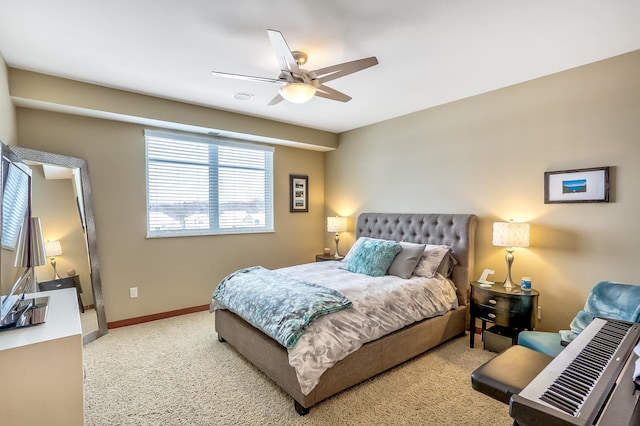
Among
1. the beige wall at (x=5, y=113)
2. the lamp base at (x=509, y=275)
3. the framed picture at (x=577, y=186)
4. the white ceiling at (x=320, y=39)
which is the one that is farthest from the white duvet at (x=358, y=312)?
the beige wall at (x=5, y=113)

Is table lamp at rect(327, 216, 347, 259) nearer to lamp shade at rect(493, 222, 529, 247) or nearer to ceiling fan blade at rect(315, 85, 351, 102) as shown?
lamp shade at rect(493, 222, 529, 247)

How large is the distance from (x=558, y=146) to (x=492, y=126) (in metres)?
0.67

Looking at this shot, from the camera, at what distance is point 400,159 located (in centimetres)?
433

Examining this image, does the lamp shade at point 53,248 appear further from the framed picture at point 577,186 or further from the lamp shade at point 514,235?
the framed picture at point 577,186

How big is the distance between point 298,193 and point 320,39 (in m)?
3.08

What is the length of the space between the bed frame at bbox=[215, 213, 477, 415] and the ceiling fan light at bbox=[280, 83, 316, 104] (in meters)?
1.89

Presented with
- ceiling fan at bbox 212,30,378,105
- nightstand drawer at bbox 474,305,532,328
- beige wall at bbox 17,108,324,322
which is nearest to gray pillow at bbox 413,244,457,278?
nightstand drawer at bbox 474,305,532,328

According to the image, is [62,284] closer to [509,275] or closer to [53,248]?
[53,248]

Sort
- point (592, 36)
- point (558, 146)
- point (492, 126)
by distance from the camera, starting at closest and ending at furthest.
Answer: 1. point (592, 36)
2. point (558, 146)
3. point (492, 126)

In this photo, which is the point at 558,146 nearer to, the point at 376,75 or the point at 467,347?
the point at 376,75

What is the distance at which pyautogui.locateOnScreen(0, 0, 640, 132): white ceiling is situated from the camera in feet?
6.41

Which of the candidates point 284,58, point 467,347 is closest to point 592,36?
point 284,58

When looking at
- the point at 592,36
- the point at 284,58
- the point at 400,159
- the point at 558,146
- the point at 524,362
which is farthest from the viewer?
the point at 400,159

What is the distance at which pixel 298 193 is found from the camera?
5.21 m
